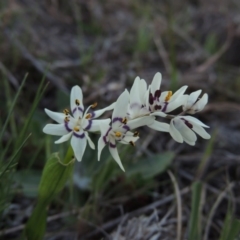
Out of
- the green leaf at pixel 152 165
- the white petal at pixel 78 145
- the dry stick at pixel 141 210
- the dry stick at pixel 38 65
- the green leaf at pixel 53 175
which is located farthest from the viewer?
the dry stick at pixel 38 65

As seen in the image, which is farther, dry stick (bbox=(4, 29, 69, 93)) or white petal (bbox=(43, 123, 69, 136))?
dry stick (bbox=(4, 29, 69, 93))

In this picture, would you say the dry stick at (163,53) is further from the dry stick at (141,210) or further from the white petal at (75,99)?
the white petal at (75,99)

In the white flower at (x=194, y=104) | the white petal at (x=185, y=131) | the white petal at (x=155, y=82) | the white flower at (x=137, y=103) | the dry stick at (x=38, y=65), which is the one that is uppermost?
the dry stick at (x=38, y=65)

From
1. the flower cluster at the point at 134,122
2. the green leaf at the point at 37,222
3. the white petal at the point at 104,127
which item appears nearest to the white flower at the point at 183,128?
the flower cluster at the point at 134,122

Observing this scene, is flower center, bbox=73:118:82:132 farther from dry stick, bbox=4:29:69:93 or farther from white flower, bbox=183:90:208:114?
dry stick, bbox=4:29:69:93

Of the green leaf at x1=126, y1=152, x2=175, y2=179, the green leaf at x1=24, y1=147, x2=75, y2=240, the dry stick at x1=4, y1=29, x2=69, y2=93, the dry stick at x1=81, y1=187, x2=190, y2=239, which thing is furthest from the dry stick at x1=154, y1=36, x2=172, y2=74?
the green leaf at x1=24, y1=147, x2=75, y2=240

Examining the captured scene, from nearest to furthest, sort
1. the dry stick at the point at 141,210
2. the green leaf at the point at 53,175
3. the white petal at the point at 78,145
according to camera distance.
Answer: the white petal at the point at 78,145
the green leaf at the point at 53,175
the dry stick at the point at 141,210

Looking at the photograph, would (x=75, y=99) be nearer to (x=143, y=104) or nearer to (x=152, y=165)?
(x=143, y=104)
